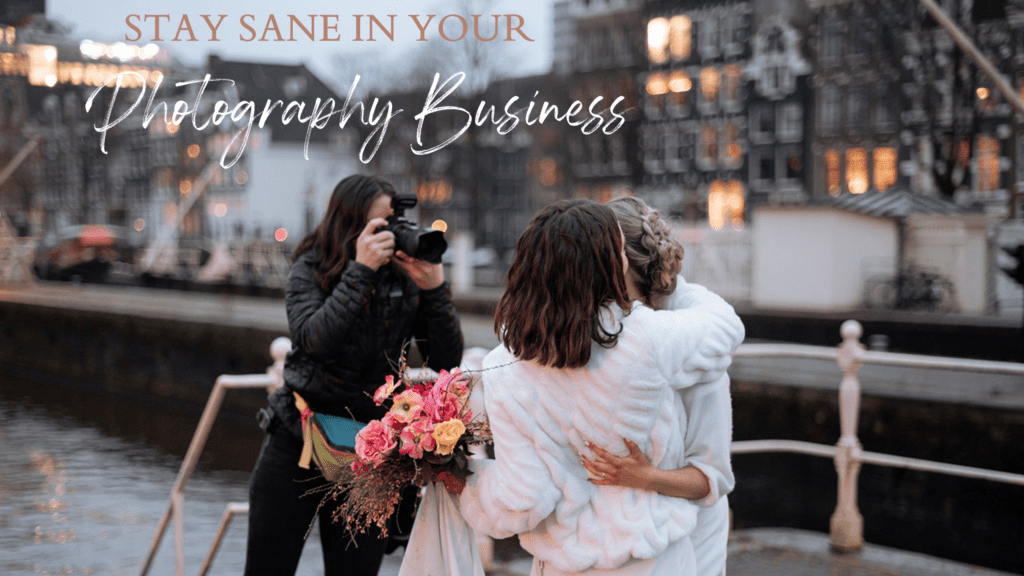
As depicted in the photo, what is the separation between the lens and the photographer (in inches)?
108

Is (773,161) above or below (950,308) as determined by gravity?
above

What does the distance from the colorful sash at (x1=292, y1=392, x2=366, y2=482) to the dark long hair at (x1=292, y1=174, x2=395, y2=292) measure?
1.23ft

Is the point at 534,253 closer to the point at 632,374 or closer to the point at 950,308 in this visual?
the point at 632,374

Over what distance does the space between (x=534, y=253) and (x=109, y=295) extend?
23.2 metres

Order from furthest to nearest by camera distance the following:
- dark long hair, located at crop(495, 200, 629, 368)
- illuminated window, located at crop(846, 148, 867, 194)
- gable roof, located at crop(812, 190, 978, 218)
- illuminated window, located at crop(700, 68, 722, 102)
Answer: illuminated window, located at crop(700, 68, 722, 102) < illuminated window, located at crop(846, 148, 867, 194) < gable roof, located at crop(812, 190, 978, 218) < dark long hair, located at crop(495, 200, 629, 368)

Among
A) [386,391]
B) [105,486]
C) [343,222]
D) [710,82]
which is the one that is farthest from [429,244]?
[710,82]

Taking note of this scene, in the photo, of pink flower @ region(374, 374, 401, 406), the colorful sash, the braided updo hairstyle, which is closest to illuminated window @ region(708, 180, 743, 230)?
the colorful sash

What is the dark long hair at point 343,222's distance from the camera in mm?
2830

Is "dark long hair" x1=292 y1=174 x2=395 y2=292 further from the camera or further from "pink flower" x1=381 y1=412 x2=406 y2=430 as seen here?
"pink flower" x1=381 y1=412 x2=406 y2=430

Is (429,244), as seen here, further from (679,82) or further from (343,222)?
(679,82)

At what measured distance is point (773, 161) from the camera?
141ft

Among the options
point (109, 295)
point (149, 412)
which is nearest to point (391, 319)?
point (149, 412)

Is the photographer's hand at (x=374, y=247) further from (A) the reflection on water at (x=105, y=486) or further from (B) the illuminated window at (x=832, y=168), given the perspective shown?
(B) the illuminated window at (x=832, y=168)

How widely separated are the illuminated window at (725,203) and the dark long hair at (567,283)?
142 ft
